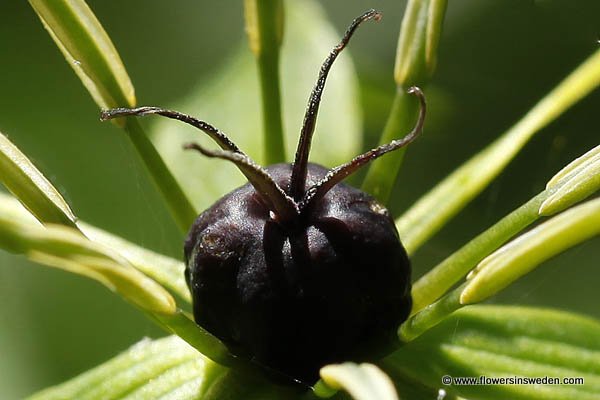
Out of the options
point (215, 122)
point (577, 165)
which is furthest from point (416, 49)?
point (215, 122)

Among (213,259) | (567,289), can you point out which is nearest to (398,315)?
(213,259)

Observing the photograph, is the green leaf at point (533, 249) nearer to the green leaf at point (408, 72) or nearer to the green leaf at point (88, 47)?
the green leaf at point (408, 72)

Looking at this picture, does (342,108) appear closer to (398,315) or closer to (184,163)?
(184,163)

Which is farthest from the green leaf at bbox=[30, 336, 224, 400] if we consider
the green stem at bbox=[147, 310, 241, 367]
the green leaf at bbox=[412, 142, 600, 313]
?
the green leaf at bbox=[412, 142, 600, 313]

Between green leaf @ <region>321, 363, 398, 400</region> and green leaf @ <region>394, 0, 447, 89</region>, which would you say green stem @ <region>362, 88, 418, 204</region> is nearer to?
green leaf @ <region>394, 0, 447, 89</region>

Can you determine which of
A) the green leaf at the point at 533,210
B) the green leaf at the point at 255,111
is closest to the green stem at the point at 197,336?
the green leaf at the point at 533,210
